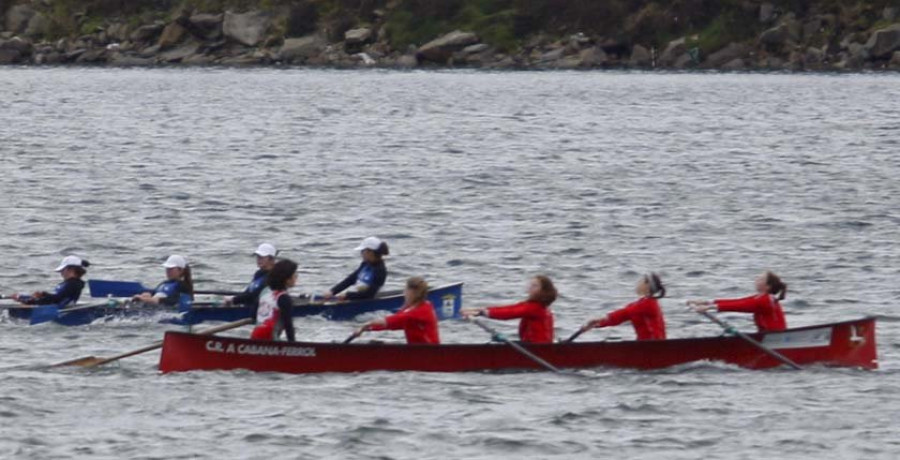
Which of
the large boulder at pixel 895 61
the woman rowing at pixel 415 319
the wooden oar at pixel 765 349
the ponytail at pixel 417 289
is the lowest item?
the wooden oar at pixel 765 349

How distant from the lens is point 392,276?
38219 millimetres

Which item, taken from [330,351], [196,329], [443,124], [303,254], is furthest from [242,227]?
[443,124]

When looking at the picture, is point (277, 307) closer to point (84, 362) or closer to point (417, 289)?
point (417, 289)

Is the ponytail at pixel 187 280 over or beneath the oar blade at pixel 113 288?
over

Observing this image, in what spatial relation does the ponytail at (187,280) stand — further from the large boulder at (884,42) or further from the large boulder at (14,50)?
the large boulder at (14,50)

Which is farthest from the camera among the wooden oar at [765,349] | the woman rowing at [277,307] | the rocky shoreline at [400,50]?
the rocky shoreline at [400,50]

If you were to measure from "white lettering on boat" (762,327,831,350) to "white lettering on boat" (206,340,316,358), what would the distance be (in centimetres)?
623

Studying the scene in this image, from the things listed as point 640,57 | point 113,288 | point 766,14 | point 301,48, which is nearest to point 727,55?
point 766,14

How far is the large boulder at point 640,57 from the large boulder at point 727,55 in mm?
4373

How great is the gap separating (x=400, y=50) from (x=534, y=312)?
110125mm

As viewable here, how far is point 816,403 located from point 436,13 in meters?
114

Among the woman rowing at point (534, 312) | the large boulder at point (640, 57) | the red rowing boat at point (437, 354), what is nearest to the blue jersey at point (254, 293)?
the red rowing boat at point (437, 354)

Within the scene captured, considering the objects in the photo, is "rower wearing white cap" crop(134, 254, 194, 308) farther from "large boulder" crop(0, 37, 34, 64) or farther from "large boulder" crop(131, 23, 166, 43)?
"large boulder" crop(0, 37, 34, 64)

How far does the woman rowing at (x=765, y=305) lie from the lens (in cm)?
2595
